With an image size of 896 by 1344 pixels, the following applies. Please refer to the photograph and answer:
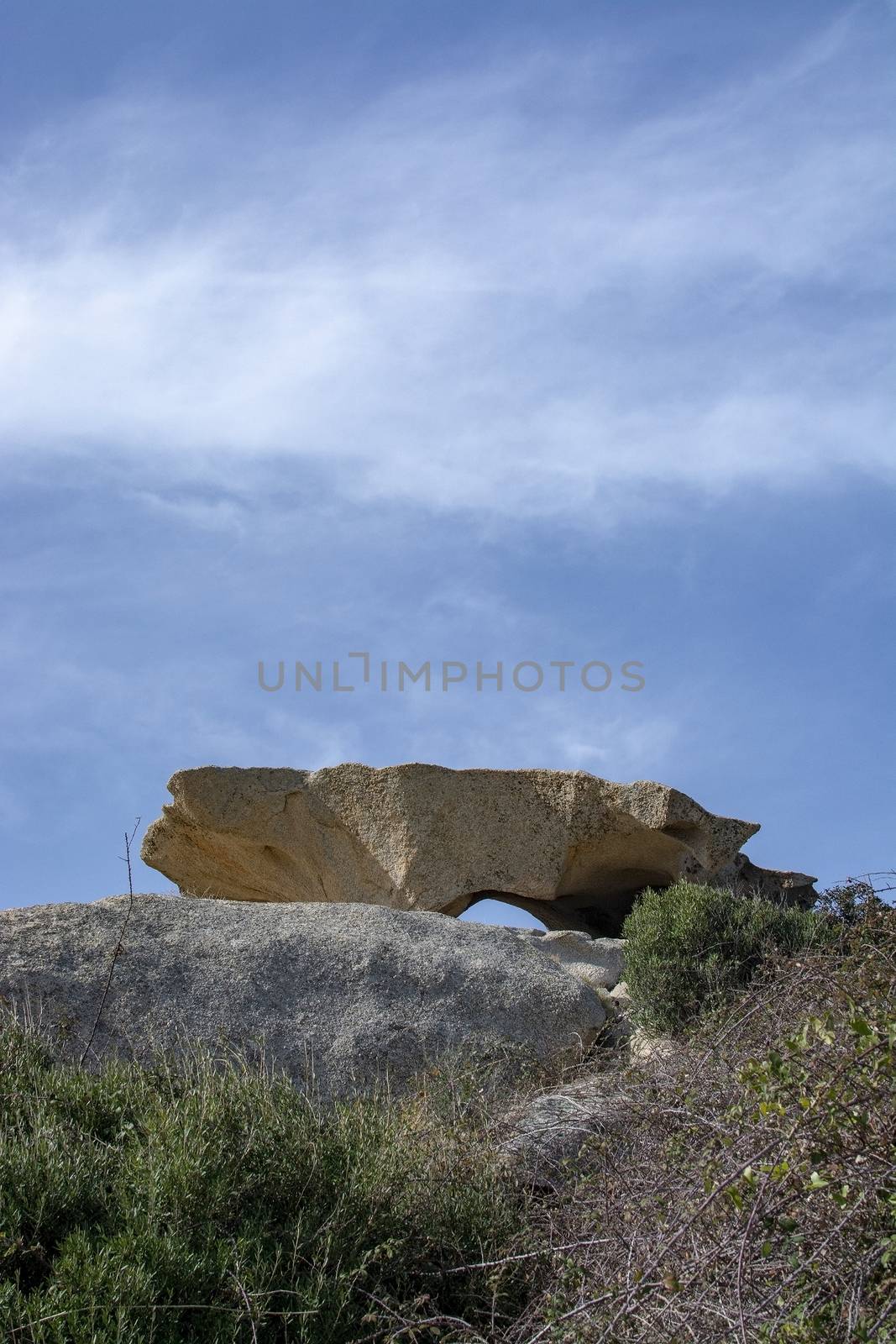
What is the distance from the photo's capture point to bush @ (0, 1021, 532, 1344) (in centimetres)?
457

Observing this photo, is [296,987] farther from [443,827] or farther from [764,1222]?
[764,1222]

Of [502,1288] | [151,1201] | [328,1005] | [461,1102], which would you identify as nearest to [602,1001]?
[328,1005]

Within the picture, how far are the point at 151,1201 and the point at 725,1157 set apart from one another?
2328 millimetres

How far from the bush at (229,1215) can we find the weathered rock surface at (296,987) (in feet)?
5.34

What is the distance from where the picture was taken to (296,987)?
9.05 metres

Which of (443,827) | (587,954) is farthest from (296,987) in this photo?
(443,827)

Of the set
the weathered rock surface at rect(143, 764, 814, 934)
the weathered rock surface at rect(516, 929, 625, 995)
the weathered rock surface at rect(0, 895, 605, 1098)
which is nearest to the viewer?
the weathered rock surface at rect(0, 895, 605, 1098)

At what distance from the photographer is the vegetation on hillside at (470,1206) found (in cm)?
417

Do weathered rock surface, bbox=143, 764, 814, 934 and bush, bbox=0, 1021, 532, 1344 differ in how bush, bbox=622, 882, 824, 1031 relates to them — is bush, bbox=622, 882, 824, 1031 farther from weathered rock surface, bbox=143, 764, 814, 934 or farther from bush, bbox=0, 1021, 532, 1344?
bush, bbox=0, 1021, 532, 1344

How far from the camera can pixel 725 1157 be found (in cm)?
467

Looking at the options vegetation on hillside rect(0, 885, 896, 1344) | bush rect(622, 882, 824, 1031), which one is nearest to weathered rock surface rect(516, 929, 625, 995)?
bush rect(622, 882, 824, 1031)

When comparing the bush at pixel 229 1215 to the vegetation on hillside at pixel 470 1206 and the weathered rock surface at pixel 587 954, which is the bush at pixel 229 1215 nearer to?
the vegetation on hillside at pixel 470 1206

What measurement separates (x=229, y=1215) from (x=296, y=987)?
373 centimetres

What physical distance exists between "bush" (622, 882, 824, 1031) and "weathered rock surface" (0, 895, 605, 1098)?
107 cm
